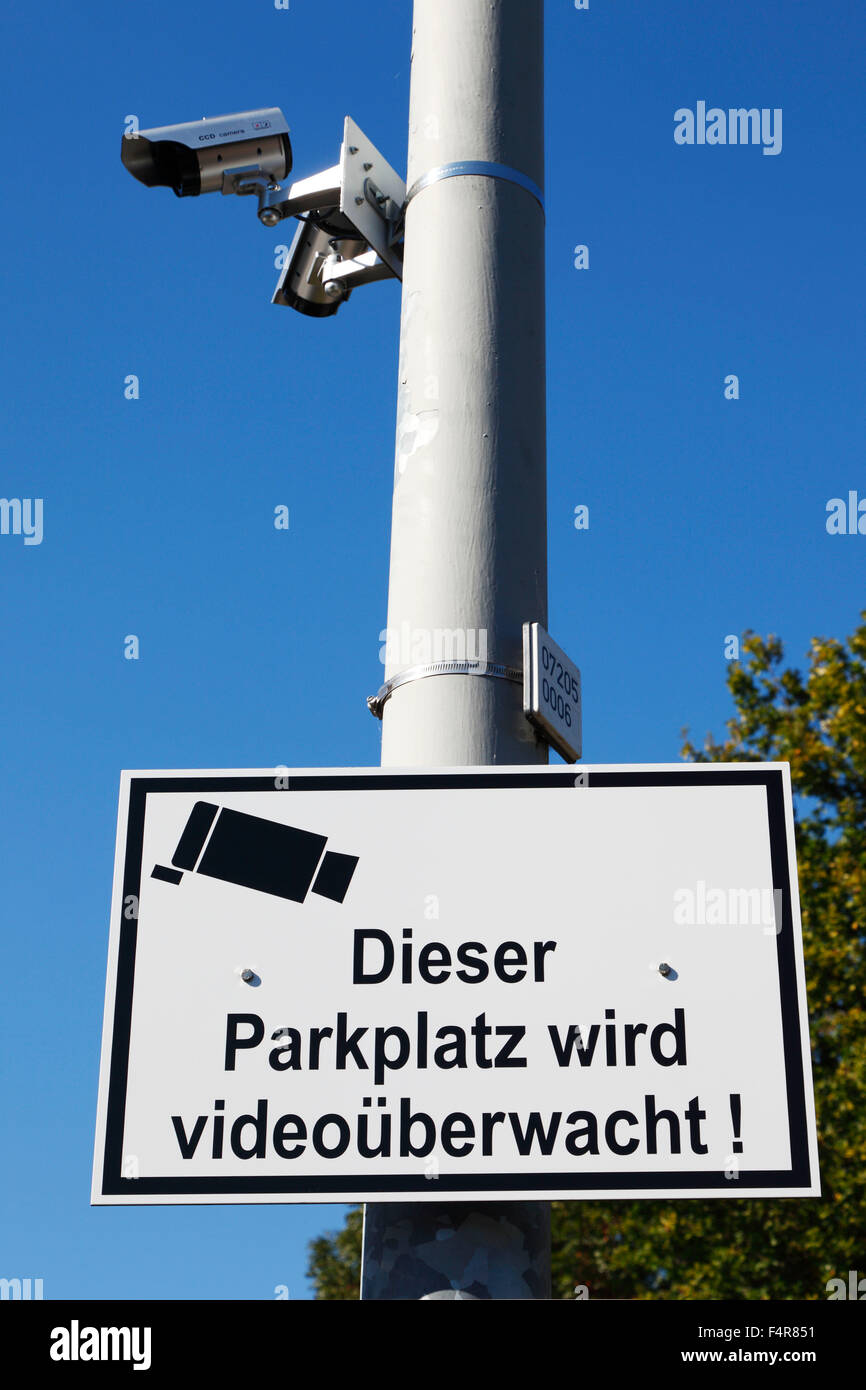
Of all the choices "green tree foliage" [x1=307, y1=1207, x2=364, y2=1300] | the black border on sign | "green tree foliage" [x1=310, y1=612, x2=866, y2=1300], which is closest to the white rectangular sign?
the black border on sign

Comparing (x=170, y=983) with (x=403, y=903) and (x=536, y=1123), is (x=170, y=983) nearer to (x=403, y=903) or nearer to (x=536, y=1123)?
(x=403, y=903)

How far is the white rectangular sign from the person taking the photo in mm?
2660

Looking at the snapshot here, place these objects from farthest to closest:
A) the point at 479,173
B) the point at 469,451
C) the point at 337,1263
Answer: the point at 337,1263 < the point at 479,173 < the point at 469,451

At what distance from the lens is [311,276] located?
13.7ft

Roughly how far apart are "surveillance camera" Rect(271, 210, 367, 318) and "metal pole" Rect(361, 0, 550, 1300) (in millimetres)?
790

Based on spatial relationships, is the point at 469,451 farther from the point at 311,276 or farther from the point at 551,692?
the point at 311,276

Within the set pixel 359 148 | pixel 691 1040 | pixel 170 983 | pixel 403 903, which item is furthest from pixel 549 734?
pixel 359 148

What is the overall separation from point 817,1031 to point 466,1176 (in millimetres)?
14248

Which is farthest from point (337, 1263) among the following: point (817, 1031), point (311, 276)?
point (311, 276)

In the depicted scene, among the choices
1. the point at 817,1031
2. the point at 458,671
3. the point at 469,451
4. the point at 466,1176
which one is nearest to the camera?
the point at 466,1176

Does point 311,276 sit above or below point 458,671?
above

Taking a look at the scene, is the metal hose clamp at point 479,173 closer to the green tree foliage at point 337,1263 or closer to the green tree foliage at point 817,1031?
the green tree foliage at point 817,1031

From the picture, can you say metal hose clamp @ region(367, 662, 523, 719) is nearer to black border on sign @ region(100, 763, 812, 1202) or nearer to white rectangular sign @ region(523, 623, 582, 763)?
→ white rectangular sign @ region(523, 623, 582, 763)

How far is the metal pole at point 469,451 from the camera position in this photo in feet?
7.68
